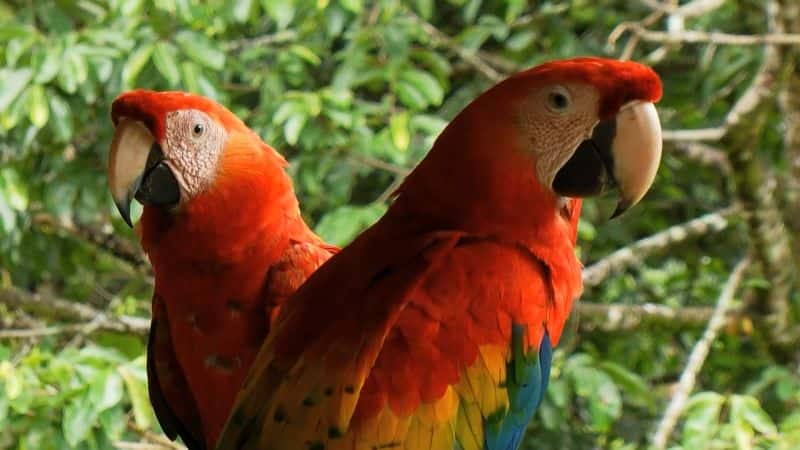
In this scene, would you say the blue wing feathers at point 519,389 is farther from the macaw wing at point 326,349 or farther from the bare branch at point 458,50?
the bare branch at point 458,50

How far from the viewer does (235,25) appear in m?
2.45

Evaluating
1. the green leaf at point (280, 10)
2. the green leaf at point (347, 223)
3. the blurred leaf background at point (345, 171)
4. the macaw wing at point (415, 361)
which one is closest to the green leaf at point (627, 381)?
the blurred leaf background at point (345, 171)

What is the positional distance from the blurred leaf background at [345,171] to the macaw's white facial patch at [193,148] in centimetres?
62

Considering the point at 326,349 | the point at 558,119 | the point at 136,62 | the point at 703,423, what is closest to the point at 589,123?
the point at 558,119

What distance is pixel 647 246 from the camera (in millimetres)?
2268

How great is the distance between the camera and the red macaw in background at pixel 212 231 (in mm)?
1268

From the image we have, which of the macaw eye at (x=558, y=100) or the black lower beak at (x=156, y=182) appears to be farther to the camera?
the black lower beak at (x=156, y=182)

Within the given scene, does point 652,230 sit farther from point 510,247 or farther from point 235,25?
point 510,247

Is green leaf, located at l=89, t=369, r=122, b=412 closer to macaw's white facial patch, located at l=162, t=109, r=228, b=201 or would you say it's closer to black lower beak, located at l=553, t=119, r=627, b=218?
macaw's white facial patch, located at l=162, t=109, r=228, b=201

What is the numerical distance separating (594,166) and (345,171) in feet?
3.72

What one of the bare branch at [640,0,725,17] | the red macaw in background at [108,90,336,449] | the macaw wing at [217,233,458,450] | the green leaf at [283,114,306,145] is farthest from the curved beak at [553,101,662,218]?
the bare branch at [640,0,725,17]

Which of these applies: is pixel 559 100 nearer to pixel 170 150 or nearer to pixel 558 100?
pixel 558 100

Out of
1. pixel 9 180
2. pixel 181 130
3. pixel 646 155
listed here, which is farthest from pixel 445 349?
pixel 9 180

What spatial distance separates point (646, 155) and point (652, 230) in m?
1.59
